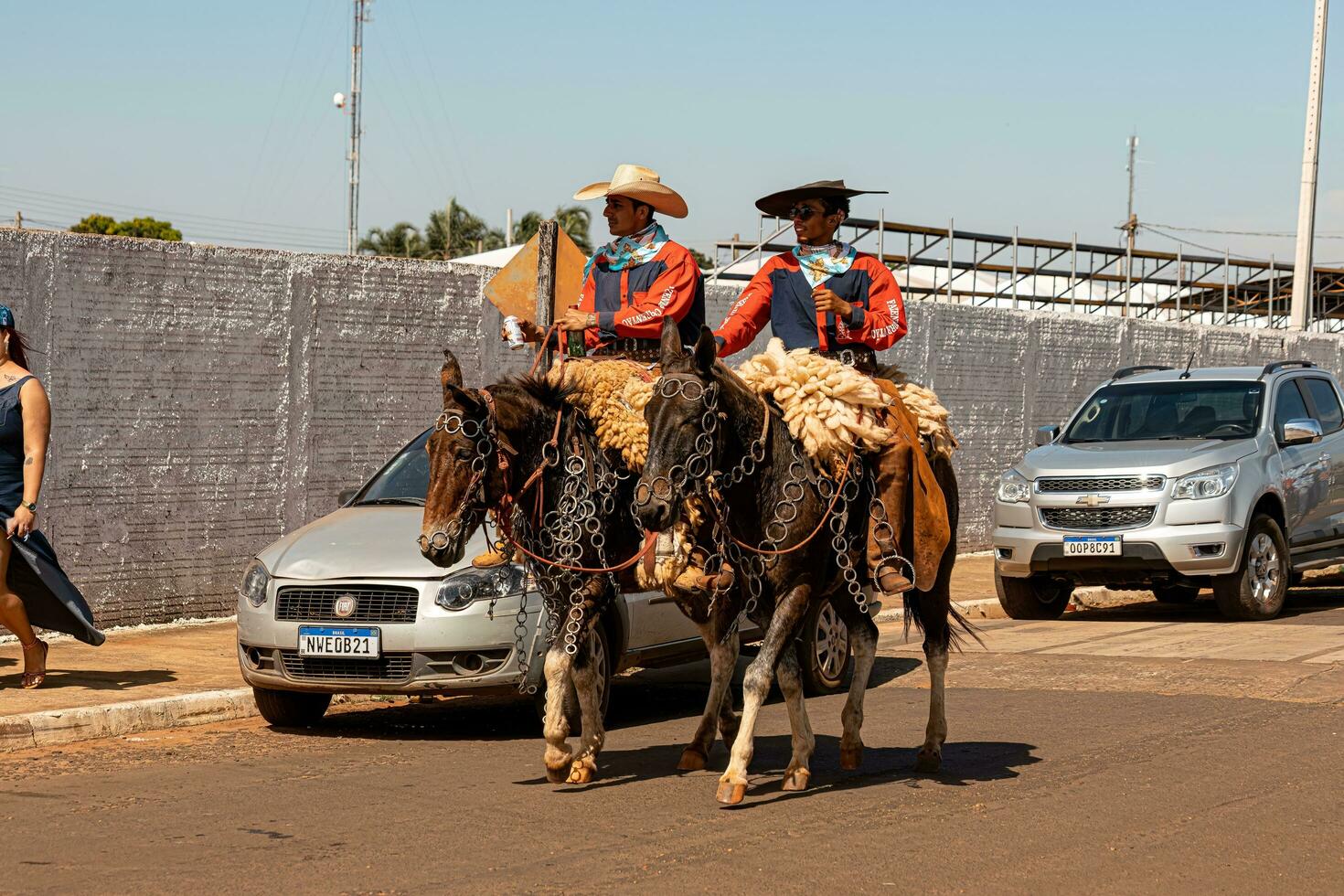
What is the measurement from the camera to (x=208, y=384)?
13.9 metres

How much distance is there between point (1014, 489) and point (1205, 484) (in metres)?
1.70

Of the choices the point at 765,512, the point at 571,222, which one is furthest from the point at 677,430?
the point at 571,222

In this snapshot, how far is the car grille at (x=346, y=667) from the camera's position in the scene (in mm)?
9078

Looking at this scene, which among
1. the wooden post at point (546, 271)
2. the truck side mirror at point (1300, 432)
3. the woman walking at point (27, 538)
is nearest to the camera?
the woman walking at point (27, 538)

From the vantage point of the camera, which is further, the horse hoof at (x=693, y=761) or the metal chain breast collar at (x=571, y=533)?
the horse hoof at (x=693, y=761)

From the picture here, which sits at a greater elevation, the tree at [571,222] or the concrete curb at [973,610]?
the tree at [571,222]

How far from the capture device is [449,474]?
739cm

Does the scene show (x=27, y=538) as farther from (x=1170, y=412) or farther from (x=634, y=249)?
(x=1170, y=412)

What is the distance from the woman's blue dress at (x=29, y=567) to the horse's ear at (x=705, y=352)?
516 centimetres

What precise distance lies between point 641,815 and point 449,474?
171 centimetres

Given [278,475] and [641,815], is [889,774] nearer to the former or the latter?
[641,815]

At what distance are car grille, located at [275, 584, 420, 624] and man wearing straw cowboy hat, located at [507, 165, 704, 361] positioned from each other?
166cm

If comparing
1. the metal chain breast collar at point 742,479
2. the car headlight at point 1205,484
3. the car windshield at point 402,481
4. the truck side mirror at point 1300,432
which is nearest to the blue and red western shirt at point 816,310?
the metal chain breast collar at point 742,479

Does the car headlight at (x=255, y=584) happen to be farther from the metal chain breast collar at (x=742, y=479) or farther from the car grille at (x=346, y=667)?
the metal chain breast collar at (x=742, y=479)
